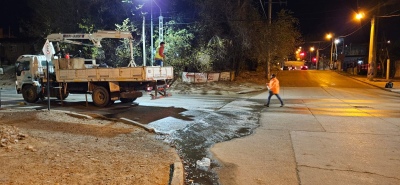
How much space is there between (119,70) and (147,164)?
328 inches

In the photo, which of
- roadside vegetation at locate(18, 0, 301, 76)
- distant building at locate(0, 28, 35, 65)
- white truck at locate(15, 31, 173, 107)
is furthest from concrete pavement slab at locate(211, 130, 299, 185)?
distant building at locate(0, 28, 35, 65)

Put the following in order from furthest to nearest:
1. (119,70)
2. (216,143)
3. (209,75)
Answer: (209,75) → (119,70) → (216,143)

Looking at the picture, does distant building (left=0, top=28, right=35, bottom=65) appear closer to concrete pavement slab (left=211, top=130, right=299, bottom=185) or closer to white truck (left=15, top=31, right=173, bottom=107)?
white truck (left=15, top=31, right=173, bottom=107)

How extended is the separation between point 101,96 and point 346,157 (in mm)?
10870

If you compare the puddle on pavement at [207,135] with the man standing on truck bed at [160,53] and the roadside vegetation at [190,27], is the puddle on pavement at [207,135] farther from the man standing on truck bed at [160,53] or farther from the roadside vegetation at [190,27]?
the roadside vegetation at [190,27]

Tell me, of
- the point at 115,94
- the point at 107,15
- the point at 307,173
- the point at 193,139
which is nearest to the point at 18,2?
the point at 107,15

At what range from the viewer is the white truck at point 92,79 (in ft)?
43.2

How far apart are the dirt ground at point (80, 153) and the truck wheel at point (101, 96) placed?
3914 millimetres

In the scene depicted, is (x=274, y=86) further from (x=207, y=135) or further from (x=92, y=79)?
(x=92, y=79)

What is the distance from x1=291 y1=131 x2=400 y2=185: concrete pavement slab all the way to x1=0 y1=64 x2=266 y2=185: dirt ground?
2659mm

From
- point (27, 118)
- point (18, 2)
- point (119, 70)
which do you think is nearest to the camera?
point (27, 118)

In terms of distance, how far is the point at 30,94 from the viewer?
50.8ft

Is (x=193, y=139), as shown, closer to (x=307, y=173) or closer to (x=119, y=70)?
(x=307, y=173)

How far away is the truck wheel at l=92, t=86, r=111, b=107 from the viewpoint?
540 inches
